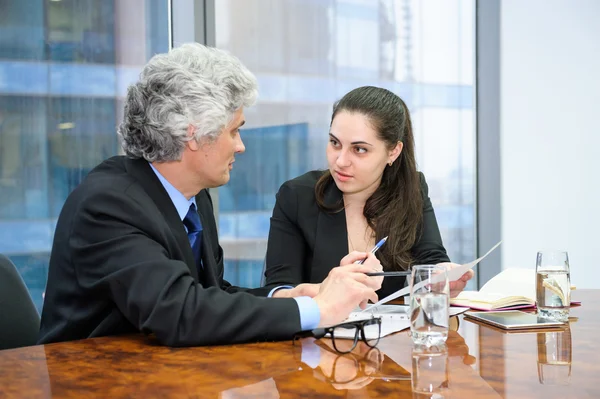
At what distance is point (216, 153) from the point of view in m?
2.08

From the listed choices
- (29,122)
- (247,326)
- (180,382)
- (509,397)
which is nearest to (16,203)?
(29,122)

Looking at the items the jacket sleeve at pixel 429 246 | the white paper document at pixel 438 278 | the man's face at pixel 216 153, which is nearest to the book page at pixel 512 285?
the jacket sleeve at pixel 429 246

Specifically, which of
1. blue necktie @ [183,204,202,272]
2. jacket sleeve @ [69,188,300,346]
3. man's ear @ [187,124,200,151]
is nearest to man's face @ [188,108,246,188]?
man's ear @ [187,124,200,151]

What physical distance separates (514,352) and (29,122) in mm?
2896

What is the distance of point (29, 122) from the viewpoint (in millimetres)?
3672

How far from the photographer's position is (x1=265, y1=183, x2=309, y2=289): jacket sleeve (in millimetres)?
2578

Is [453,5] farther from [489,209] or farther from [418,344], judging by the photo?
[418,344]

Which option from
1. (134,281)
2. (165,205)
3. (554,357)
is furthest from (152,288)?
(554,357)

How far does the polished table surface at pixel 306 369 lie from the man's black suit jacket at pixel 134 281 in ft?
0.16

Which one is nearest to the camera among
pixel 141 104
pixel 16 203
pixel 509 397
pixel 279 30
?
pixel 509 397

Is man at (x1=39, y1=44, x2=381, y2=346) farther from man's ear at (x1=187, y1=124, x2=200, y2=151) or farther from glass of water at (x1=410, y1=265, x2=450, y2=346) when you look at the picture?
glass of water at (x1=410, y1=265, x2=450, y2=346)

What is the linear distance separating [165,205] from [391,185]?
119 cm

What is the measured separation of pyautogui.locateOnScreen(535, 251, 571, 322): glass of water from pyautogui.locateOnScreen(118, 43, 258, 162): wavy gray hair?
3.08 ft

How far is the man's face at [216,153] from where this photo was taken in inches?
80.9
